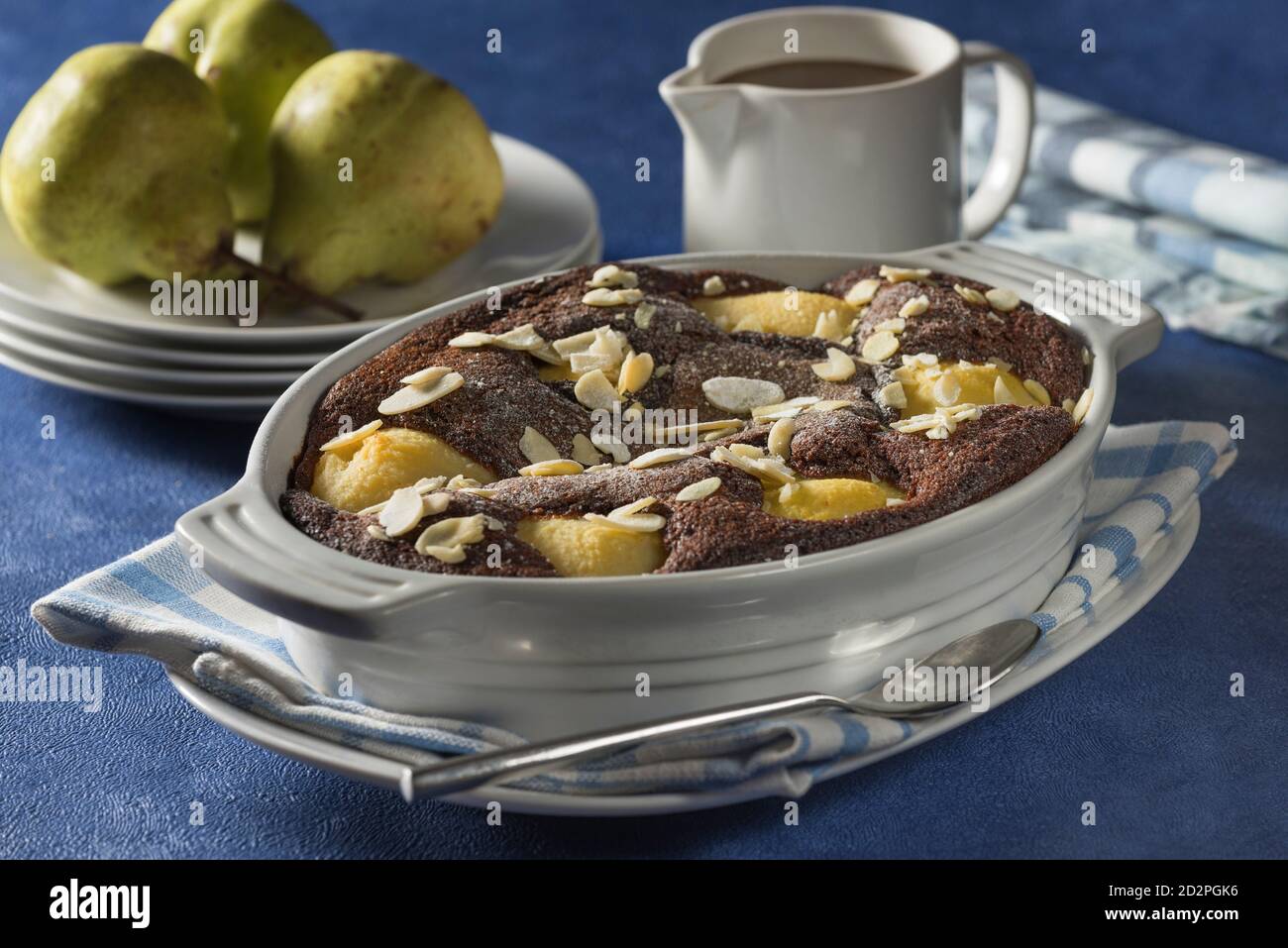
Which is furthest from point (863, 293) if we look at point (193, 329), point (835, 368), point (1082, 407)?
point (193, 329)

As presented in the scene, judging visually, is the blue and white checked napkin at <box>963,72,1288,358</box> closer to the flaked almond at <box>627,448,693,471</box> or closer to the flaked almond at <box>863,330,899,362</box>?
the flaked almond at <box>863,330,899,362</box>

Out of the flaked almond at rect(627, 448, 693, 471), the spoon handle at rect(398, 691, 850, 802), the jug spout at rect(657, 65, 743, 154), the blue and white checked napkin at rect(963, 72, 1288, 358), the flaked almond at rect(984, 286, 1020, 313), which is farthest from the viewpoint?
the blue and white checked napkin at rect(963, 72, 1288, 358)

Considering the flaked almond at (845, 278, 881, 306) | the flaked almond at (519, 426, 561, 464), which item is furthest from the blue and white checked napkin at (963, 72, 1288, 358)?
the flaked almond at (519, 426, 561, 464)

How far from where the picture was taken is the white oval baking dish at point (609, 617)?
101 cm

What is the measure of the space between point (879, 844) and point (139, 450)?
95 centimetres

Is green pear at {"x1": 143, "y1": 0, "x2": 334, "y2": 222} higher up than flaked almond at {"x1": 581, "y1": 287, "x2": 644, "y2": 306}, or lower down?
higher up

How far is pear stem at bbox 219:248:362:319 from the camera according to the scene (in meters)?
1.75

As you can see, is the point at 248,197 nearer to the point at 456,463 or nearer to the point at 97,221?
the point at 97,221

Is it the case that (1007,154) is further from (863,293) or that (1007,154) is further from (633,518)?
(633,518)

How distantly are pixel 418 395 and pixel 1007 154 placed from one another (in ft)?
3.26

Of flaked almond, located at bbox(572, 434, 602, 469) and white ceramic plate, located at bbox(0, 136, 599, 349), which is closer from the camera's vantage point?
flaked almond, located at bbox(572, 434, 602, 469)

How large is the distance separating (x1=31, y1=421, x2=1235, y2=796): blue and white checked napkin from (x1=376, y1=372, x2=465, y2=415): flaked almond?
20 cm

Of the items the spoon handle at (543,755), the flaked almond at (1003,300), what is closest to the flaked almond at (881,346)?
the flaked almond at (1003,300)

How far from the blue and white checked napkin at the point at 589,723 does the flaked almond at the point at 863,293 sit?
259mm
